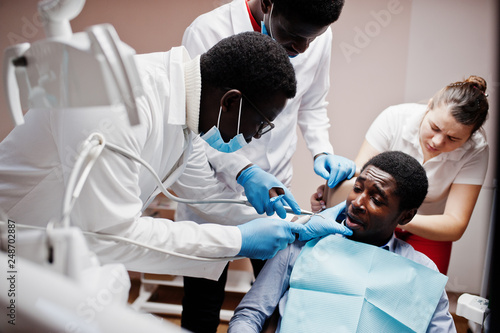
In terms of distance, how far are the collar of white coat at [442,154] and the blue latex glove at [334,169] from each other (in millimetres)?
349

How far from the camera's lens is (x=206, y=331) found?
1.62 m

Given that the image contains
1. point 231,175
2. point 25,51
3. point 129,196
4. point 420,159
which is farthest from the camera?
point 420,159

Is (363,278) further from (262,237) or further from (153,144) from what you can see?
(153,144)

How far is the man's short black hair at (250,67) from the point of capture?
0.95m

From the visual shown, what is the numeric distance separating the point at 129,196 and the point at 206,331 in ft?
3.24

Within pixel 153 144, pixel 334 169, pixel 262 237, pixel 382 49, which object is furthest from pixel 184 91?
pixel 382 49

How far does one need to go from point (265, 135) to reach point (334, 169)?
31 centimetres

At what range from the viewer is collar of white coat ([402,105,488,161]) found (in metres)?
1.68

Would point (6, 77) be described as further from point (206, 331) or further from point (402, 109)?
point (402, 109)

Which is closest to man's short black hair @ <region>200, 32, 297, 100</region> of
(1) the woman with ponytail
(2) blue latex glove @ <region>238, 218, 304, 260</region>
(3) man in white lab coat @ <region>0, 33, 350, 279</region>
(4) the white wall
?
(3) man in white lab coat @ <region>0, 33, 350, 279</region>

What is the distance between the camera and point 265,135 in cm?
160

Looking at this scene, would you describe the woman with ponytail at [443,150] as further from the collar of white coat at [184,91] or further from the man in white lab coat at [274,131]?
the collar of white coat at [184,91]

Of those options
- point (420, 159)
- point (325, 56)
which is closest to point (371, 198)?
point (420, 159)

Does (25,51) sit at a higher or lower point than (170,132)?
higher
